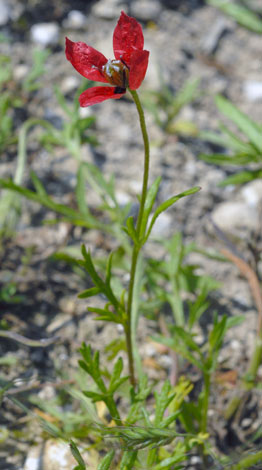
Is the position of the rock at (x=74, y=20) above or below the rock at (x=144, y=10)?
below

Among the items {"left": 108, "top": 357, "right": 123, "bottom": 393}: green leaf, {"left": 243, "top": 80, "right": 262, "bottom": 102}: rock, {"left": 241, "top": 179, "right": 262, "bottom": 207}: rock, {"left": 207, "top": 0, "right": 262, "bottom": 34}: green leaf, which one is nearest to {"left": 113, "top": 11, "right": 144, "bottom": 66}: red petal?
{"left": 108, "top": 357, "right": 123, "bottom": 393}: green leaf

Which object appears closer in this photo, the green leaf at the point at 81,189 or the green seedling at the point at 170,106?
Answer: the green leaf at the point at 81,189

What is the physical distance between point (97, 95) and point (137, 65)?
0.12m

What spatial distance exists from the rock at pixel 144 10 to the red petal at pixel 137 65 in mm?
2405

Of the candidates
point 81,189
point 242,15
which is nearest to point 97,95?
point 81,189

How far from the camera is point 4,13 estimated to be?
292 centimetres

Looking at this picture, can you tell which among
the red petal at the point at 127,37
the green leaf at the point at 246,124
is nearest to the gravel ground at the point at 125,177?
the green leaf at the point at 246,124

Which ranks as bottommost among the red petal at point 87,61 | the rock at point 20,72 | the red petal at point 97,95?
the rock at point 20,72

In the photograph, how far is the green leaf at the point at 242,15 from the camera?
3.21 meters

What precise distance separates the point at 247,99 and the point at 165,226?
112 cm

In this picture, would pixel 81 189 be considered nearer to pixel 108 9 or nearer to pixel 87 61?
pixel 87 61

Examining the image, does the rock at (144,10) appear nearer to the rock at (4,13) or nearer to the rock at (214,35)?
the rock at (214,35)

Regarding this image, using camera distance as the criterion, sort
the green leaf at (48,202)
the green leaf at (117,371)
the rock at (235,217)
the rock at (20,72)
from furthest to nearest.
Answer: the rock at (20,72), the rock at (235,217), the green leaf at (48,202), the green leaf at (117,371)

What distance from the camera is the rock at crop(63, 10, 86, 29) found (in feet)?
9.95
